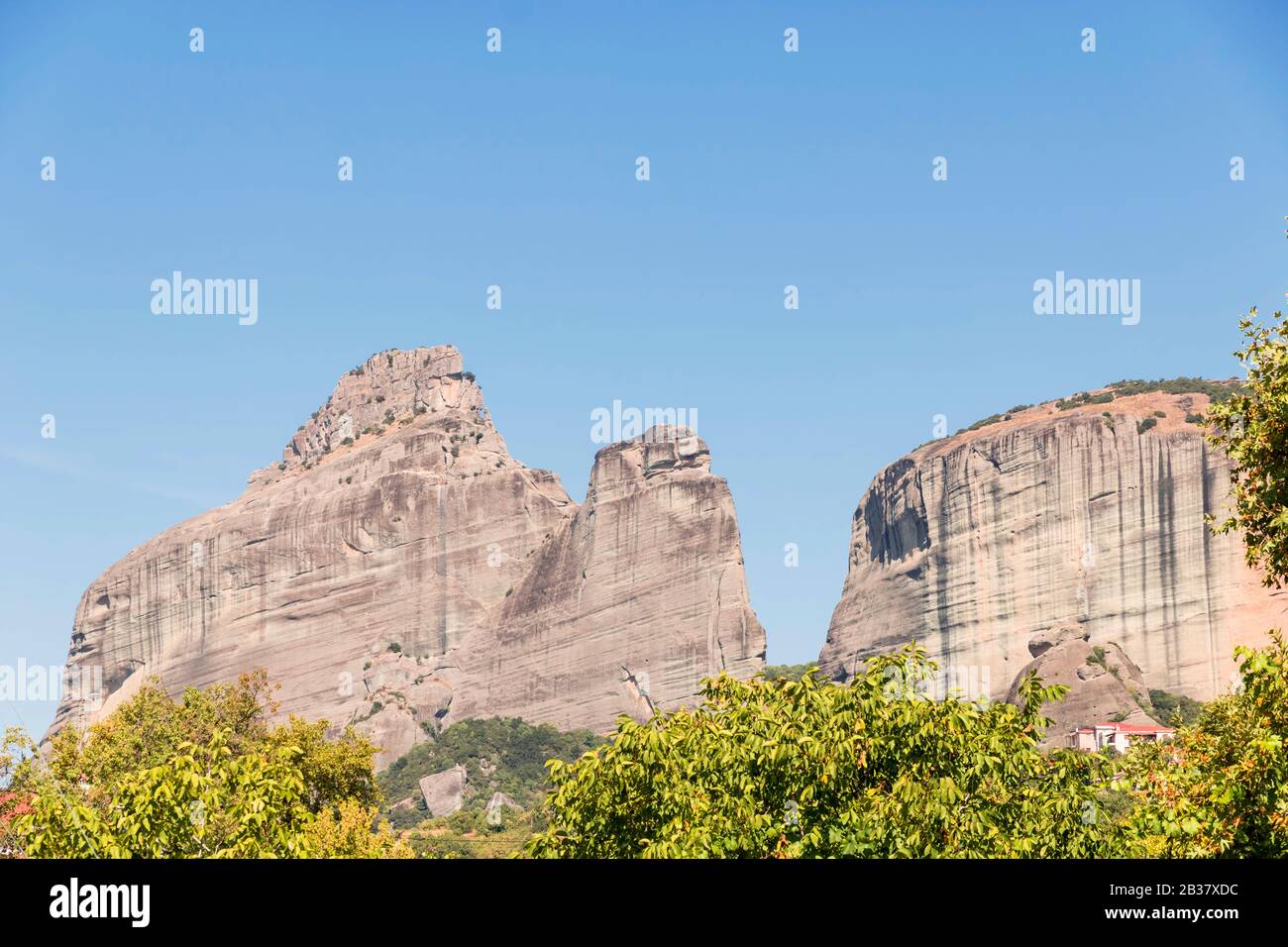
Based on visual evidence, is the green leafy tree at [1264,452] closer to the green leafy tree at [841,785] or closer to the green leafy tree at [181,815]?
the green leafy tree at [841,785]

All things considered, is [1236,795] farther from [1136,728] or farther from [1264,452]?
[1136,728]

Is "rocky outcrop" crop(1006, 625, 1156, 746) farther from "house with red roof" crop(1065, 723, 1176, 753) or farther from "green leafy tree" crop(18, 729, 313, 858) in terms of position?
"green leafy tree" crop(18, 729, 313, 858)

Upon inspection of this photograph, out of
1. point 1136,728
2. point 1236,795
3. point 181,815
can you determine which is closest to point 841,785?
point 1236,795

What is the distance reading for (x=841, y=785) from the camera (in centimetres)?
2144

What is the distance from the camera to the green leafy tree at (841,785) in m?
20.2

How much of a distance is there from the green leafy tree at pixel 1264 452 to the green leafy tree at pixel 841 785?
15.0 ft

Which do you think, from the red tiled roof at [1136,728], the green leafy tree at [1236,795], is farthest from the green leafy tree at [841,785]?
the red tiled roof at [1136,728]

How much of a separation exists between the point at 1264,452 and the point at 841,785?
29.2 feet

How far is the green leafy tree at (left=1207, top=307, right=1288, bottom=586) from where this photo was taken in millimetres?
23594

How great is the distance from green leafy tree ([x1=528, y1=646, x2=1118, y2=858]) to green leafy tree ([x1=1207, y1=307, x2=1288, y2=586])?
457cm

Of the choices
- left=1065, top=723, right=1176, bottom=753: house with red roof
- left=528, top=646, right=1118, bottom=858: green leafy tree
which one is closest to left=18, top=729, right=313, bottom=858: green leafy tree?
left=528, top=646, right=1118, bottom=858: green leafy tree

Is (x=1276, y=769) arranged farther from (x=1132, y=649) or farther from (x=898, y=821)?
(x=1132, y=649)
